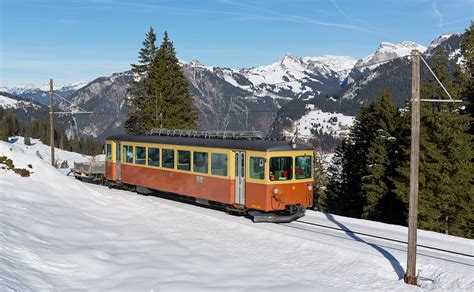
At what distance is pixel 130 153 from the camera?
92.3ft

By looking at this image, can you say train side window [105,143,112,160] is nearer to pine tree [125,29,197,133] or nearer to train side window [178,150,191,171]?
train side window [178,150,191,171]

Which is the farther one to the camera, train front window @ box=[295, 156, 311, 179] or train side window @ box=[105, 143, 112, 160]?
train side window @ box=[105, 143, 112, 160]

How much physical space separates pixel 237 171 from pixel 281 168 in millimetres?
1915

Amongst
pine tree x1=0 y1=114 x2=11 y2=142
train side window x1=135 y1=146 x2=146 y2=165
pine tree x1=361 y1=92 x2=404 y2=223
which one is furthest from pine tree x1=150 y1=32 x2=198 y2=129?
pine tree x1=0 y1=114 x2=11 y2=142

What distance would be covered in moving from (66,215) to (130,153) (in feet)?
28.8

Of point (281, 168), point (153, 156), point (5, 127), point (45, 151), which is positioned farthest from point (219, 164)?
point (5, 127)

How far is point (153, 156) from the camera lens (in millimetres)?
25906

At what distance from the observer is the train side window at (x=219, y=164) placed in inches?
826

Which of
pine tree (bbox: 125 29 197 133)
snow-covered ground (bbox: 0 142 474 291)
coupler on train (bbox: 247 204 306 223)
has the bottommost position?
snow-covered ground (bbox: 0 142 474 291)

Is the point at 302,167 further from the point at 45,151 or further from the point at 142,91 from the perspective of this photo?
the point at 45,151

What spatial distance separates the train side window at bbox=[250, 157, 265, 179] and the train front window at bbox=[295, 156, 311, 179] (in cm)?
151

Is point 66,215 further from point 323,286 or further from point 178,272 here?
point 323,286

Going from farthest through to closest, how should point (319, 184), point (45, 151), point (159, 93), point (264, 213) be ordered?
point (45, 151) → point (319, 184) → point (159, 93) → point (264, 213)

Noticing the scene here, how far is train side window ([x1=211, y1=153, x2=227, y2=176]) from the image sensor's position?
2097cm
